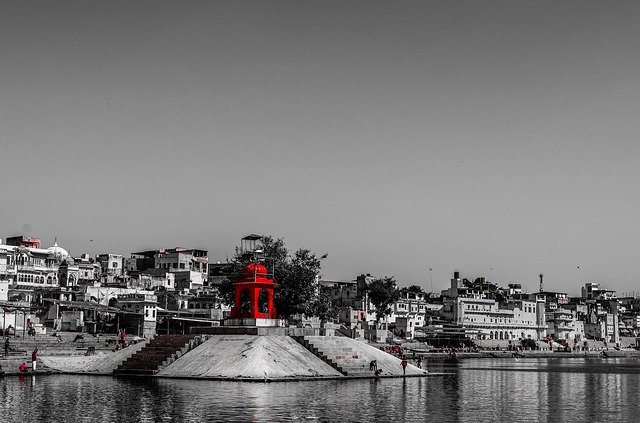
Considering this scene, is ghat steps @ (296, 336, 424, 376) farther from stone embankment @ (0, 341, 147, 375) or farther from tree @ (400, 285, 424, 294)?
tree @ (400, 285, 424, 294)

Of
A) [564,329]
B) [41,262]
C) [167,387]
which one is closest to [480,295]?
[564,329]

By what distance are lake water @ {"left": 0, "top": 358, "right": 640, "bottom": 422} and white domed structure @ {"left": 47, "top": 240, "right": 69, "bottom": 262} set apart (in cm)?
8551

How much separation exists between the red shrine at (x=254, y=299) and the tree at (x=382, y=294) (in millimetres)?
69619

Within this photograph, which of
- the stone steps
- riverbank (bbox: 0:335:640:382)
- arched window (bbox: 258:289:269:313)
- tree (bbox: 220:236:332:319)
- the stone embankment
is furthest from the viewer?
tree (bbox: 220:236:332:319)

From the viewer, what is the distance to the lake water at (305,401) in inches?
1192

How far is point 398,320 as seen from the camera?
136 m

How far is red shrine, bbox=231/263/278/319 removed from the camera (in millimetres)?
56156

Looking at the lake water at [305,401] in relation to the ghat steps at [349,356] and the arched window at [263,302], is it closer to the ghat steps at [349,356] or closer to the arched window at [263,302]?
the ghat steps at [349,356]

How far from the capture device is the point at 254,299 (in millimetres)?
56188

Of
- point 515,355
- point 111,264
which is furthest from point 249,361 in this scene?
point 111,264

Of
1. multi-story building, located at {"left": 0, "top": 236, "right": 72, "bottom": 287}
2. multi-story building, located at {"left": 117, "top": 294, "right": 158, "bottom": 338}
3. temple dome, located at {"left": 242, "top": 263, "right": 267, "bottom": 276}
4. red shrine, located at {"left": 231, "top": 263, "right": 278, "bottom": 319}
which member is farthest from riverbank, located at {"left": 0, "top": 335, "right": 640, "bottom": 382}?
multi-story building, located at {"left": 0, "top": 236, "right": 72, "bottom": 287}

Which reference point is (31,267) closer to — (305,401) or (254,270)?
(254,270)

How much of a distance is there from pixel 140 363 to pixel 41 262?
76.8 metres

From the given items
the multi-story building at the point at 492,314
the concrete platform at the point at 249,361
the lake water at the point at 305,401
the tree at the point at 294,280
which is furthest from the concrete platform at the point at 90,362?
the multi-story building at the point at 492,314
